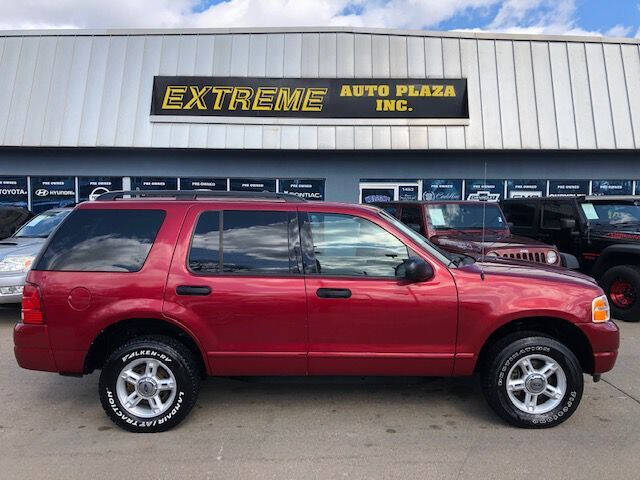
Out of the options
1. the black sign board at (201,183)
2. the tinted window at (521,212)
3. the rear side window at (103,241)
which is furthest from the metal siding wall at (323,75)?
the rear side window at (103,241)

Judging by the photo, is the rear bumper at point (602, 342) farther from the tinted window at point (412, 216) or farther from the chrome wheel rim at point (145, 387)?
the tinted window at point (412, 216)

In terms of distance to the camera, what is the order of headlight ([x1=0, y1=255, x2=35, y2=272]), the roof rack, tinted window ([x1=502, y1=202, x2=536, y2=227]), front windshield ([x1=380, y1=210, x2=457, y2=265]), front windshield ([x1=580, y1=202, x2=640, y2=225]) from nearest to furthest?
front windshield ([x1=380, y1=210, x2=457, y2=265]), the roof rack, headlight ([x1=0, y1=255, x2=35, y2=272]), front windshield ([x1=580, y1=202, x2=640, y2=225]), tinted window ([x1=502, y1=202, x2=536, y2=227])

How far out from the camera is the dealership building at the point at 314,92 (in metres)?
13.5

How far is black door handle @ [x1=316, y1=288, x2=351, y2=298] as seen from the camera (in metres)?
3.62

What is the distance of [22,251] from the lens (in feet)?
22.8

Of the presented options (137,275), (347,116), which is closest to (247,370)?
(137,275)

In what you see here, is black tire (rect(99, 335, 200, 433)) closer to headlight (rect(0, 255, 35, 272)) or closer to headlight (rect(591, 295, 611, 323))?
headlight (rect(591, 295, 611, 323))

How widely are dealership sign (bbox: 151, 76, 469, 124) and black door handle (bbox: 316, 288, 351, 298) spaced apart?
10.6 meters

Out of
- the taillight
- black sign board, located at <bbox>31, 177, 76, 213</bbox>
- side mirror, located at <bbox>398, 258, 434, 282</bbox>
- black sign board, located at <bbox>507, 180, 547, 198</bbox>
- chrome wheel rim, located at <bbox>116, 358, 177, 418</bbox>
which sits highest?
black sign board, located at <bbox>507, 180, 547, 198</bbox>

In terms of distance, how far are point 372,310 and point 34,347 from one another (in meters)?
2.52

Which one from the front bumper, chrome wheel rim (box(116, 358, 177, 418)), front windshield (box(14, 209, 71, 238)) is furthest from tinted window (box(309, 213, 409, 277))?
front windshield (box(14, 209, 71, 238))

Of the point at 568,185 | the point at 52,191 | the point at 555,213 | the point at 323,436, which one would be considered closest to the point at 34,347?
the point at 323,436

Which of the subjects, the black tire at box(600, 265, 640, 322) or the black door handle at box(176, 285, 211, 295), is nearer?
the black door handle at box(176, 285, 211, 295)

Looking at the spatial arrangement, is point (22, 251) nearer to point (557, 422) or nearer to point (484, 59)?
point (557, 422)
